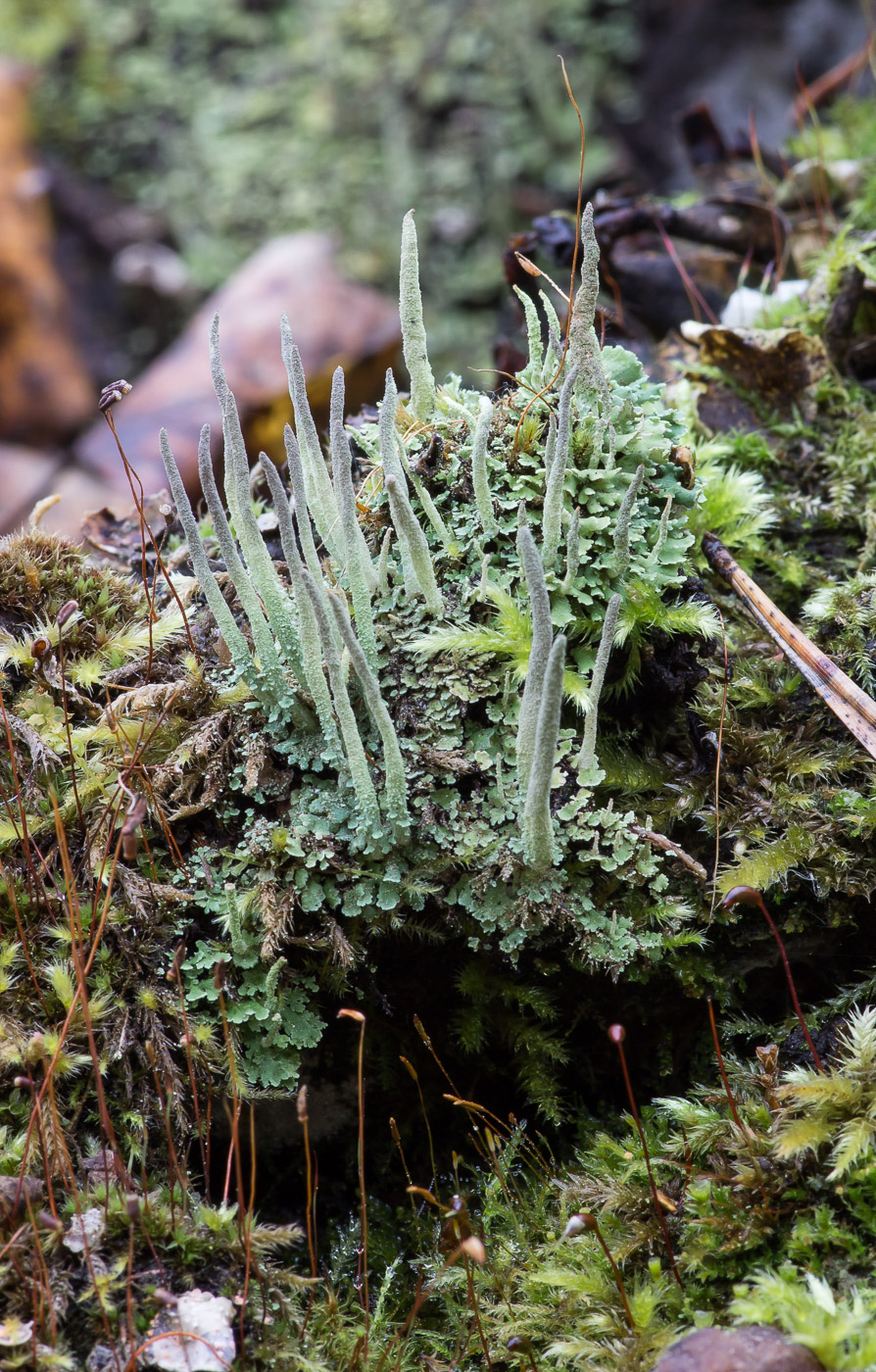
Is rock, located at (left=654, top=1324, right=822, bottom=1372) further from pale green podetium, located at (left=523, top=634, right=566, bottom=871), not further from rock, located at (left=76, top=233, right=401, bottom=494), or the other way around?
rock, located at (left=76, top=233, right=401, bottom=494)

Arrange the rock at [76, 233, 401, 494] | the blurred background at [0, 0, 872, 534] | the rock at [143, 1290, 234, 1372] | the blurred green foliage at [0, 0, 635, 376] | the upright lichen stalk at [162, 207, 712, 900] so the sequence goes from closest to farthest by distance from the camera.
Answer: the rock at [143, 1290, 234, 1372], the upright lichen stalk at [162, 207, 712, 900], the rock at [76, 233, 401, 494], the blurred background at [0, 0, 872, 534], the blurred green foliage at [0, 0, 635, 376]

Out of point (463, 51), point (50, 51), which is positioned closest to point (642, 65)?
point (463, 51)

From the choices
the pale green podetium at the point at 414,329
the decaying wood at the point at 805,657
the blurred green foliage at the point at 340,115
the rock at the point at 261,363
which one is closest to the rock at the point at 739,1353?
the decaying wood at the point at 805,657

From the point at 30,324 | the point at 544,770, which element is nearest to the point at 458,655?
the point at 544,770

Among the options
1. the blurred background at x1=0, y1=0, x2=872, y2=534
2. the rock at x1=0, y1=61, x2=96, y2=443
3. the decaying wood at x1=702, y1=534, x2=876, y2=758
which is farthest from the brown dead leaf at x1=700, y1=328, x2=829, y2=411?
the rock at x1=0, y1=61, x2=96, y2=443

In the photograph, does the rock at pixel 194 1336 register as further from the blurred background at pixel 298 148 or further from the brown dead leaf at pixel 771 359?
the blurred background at pixel 298 148

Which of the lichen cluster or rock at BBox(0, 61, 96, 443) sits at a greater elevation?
rock at BBox(0, 61, 96, 443)
